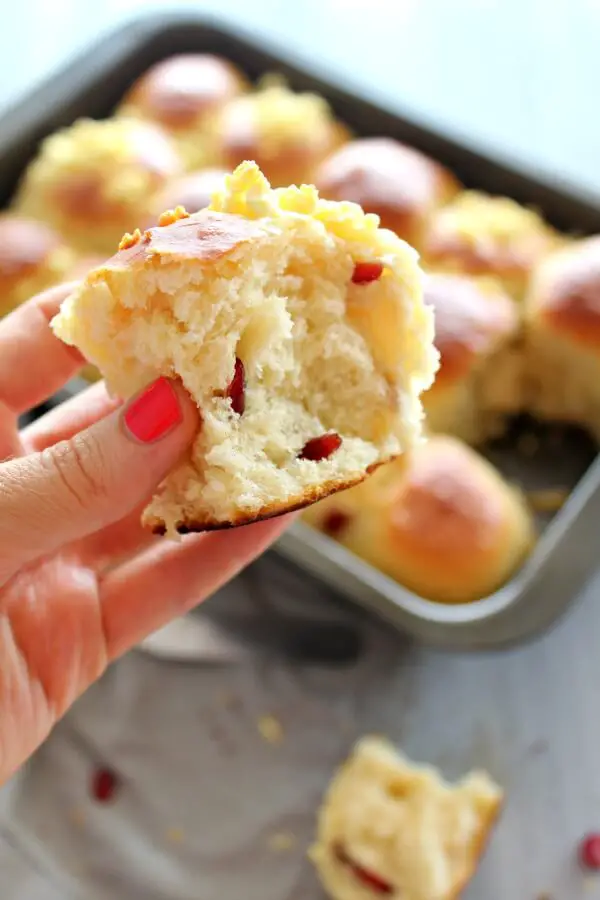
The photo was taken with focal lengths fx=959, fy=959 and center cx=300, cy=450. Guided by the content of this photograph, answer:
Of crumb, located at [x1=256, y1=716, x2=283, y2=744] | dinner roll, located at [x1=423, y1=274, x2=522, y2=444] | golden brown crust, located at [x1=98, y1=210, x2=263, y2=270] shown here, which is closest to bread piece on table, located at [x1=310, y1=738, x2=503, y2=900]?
crumb, located at [x1=256, y1=716, x2=283, y2=744]

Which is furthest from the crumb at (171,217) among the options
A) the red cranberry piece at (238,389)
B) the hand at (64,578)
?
the hand at (64,578)

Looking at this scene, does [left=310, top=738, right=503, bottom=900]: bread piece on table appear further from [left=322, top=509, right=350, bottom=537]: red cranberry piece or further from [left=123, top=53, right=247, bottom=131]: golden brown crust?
[left=123, top=53, right=247, bottom=131]: golden brown crust

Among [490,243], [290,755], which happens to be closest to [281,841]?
[290,755]

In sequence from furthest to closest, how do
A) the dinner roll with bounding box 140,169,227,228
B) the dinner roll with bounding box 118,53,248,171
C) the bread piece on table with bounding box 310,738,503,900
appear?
1. the dinner roll with bounding box 118,53,248,171
2. the dinner roll with bounding box 140,169,227,228
3. the bread piece on table with bounding box 310,738,503,900

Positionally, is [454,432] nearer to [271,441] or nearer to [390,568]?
[390,568]

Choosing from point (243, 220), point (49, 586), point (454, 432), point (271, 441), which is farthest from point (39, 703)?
point (454, 432)

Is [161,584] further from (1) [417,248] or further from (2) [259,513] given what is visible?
(1) [417,248]
